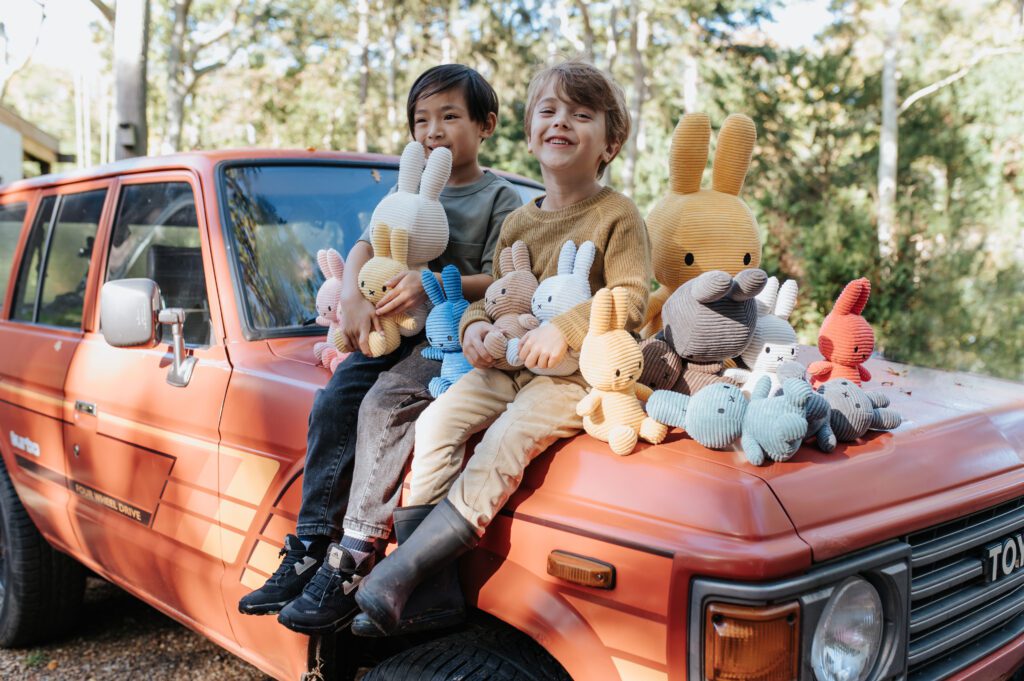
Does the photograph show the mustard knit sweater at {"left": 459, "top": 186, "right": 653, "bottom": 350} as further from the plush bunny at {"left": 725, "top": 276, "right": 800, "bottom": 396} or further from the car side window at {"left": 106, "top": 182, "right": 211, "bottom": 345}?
the car side window at {"left": 106, "top": 182, "right": 211, "bottom": 345}

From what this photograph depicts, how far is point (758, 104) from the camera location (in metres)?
17.6

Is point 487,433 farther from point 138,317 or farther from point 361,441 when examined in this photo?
point 138,317

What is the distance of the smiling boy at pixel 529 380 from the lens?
1.96m

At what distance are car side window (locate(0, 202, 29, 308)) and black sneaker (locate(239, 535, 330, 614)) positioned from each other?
8.92 feet

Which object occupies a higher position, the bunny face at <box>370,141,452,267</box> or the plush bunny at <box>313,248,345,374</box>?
the bunny face at <box>370,141,452,267</box>

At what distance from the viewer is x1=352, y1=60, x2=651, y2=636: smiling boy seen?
1963 mm

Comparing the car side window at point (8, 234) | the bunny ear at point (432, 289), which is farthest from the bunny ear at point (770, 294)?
the car side window at point (8, 234)

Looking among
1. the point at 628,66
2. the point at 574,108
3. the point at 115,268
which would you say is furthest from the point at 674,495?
the point at 628,66

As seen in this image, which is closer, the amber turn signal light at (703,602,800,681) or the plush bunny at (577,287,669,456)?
the amber turn signal light at (703,602,800,681)

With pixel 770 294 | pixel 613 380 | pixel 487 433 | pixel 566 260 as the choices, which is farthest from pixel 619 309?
pixel 770 294

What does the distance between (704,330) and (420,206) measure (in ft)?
3.15

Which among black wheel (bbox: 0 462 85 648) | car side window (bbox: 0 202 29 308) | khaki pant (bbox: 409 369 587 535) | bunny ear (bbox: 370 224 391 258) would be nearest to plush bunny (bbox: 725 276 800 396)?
khaki pant (bbox: 409 369 587 535)

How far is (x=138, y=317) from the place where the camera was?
2879 mm

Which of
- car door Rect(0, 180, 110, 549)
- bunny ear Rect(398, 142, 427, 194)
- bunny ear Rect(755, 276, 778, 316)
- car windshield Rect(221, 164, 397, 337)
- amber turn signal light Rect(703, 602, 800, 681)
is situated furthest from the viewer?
car door Rect(0, 180, 110, 549)
